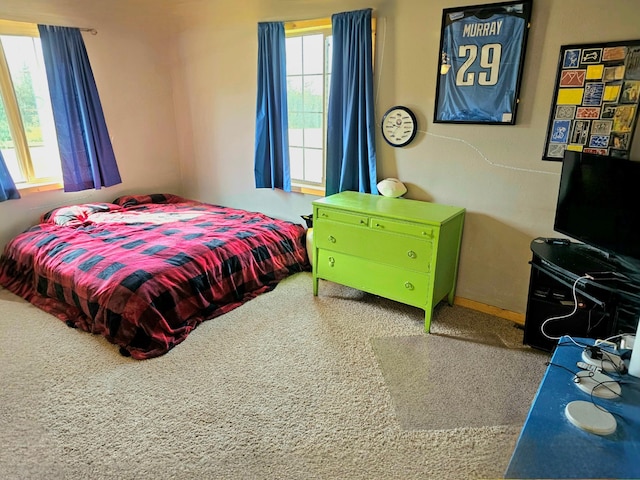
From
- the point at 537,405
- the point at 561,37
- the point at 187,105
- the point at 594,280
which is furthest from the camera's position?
the point at 187,105

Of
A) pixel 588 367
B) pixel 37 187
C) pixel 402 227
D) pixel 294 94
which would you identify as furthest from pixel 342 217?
pixel 37 187

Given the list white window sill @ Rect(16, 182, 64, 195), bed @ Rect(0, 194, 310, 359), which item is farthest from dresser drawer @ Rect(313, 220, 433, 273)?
white window sill @ Rect(16, 182, 64, 195)

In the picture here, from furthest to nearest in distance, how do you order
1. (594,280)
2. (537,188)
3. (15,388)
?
(537,188) < (15,388) < (594,280)

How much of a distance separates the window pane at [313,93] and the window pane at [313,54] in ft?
0.18

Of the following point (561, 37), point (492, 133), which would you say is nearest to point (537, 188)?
point (492, 133)

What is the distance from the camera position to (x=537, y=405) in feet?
4.03

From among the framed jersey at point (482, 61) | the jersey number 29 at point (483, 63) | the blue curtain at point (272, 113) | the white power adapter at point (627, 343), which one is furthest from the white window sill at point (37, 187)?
the white power adapter at point (627, 343)

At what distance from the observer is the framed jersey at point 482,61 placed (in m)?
2.37

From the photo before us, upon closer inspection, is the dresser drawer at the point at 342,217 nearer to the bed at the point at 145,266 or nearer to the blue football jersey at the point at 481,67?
the bed at the point at 145,266

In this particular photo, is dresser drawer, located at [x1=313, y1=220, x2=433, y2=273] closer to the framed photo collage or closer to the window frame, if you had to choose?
the window frame

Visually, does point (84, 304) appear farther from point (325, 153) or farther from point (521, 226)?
point (521, 226)

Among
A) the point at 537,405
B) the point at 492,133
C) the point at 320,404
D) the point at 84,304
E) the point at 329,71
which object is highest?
the point at 329,71

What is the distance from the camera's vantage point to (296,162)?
12.2 ft

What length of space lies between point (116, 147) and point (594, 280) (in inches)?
158
